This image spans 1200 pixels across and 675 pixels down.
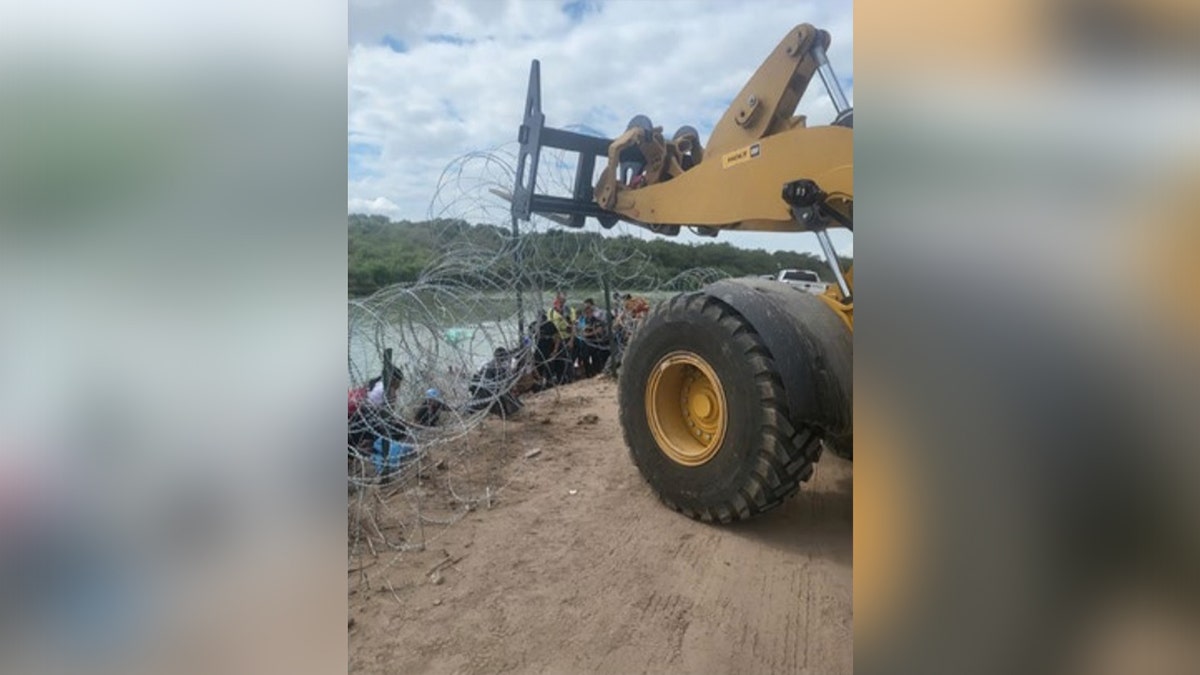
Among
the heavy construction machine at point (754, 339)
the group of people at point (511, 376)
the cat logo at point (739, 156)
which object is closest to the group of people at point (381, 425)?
the group of people at point (511, 376)

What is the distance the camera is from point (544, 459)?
5.73 m

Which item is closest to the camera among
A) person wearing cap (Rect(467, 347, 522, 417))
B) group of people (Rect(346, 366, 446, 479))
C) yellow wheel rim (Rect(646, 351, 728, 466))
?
yellow wheel rim (Rect(646, 351, 728, 466))

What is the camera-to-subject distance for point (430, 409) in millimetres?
5246

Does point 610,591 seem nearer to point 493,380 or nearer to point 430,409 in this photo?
point 430,409

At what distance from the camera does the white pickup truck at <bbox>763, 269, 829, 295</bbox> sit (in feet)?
15.0

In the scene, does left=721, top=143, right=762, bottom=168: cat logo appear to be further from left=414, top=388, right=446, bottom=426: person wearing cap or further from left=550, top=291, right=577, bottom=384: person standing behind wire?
left=550, top=291, right=577, bottom=384: person standing behind wire

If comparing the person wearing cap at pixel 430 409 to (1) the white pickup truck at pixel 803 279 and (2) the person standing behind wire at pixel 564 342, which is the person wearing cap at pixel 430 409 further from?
(2) the person standing behind wire at pixel 564 342

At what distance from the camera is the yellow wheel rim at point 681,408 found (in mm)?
4355

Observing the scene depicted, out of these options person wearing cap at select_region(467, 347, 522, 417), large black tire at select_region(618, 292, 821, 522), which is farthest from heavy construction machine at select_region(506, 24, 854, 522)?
person wearing cap at select_region(467, 347, 522, 417)

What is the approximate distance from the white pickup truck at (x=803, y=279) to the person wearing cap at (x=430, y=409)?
9.40 ft

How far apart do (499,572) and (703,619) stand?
1.27 metres

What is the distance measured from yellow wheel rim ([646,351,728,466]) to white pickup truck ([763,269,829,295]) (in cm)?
98
